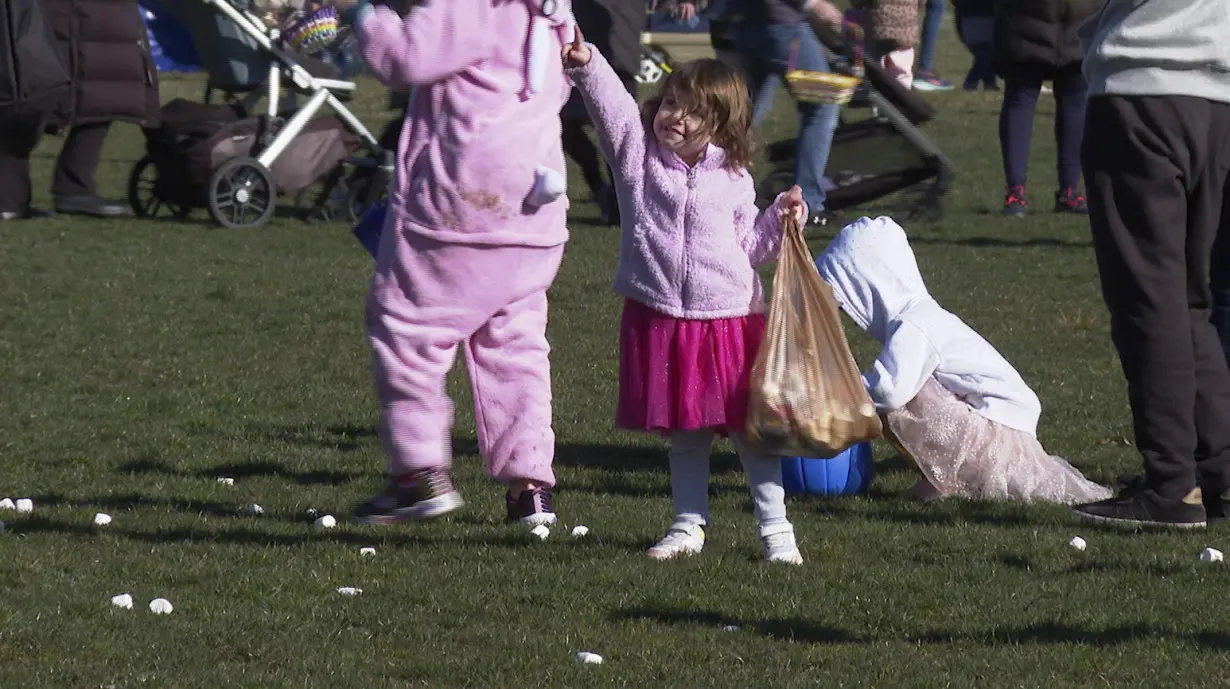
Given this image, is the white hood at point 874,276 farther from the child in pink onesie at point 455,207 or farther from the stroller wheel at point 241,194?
the stroller wheel at point 241,194

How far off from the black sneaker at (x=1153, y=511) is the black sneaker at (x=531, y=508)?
1484mm

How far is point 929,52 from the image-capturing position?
23312mm

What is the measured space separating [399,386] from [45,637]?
3.96ft

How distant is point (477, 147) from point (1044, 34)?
7.57 m

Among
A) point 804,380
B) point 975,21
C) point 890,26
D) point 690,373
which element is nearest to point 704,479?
point 690,373

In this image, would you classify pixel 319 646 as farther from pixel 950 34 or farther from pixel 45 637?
pixel 950 34

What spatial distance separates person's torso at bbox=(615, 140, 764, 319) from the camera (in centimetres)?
513

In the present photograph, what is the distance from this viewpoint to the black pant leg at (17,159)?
38.9 ft

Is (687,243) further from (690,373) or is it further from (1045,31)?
(1045,31)

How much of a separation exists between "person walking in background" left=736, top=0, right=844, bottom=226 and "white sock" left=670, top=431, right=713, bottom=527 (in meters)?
6.03

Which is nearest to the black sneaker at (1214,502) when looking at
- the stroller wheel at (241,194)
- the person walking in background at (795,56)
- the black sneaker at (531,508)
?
the black sneaker at (531,508)

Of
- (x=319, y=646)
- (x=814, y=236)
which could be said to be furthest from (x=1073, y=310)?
(x=319, y=646)

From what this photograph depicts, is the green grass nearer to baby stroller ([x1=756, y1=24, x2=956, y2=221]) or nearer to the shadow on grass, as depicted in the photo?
the shadow on grass

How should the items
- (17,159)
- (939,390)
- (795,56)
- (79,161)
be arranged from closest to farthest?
1. (939,390)
2. (795,56)
3. (17,159)
4. (79,161)
